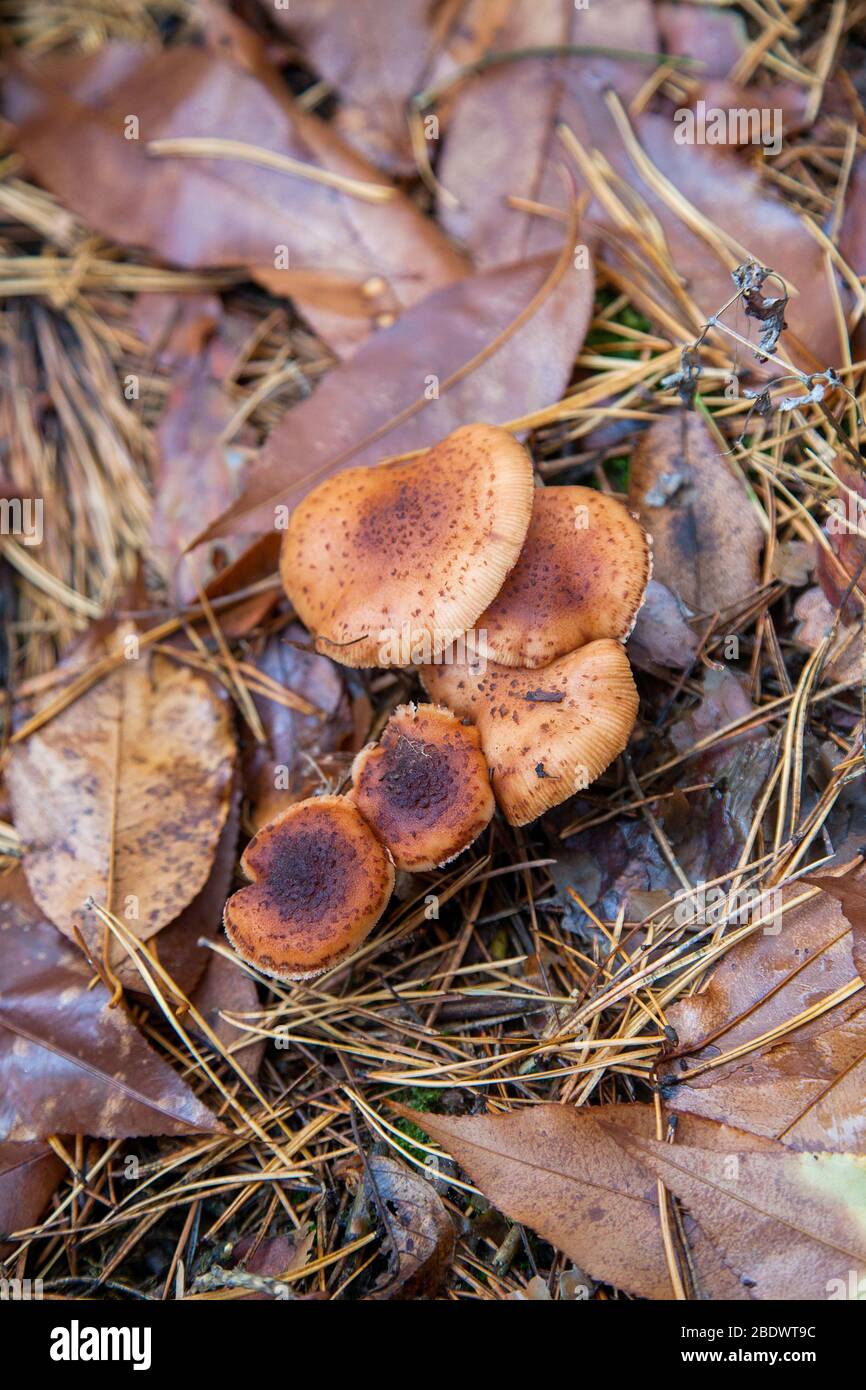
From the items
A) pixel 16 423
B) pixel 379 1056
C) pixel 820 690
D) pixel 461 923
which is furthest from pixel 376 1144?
pixel 16 423

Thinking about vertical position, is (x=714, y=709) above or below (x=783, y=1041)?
above

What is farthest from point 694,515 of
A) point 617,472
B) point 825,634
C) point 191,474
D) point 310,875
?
point 191,474

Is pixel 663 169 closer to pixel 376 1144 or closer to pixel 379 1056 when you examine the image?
pixel 379 1056

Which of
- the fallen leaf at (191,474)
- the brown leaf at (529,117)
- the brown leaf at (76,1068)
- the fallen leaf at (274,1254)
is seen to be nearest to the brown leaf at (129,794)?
the brown leaf at (76,1068)

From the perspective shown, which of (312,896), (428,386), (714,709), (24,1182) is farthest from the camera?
(428,386)

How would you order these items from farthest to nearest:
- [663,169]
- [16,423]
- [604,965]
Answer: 1. [16,423]
2. [663,169]
3. [604,965]

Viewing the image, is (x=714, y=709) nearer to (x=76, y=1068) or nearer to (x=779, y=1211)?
(x=779, y=1211)

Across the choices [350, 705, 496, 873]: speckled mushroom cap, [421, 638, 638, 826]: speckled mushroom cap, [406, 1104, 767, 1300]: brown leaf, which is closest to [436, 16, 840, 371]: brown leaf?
[421, 638, 638, 826]: speckled mushroom cap
